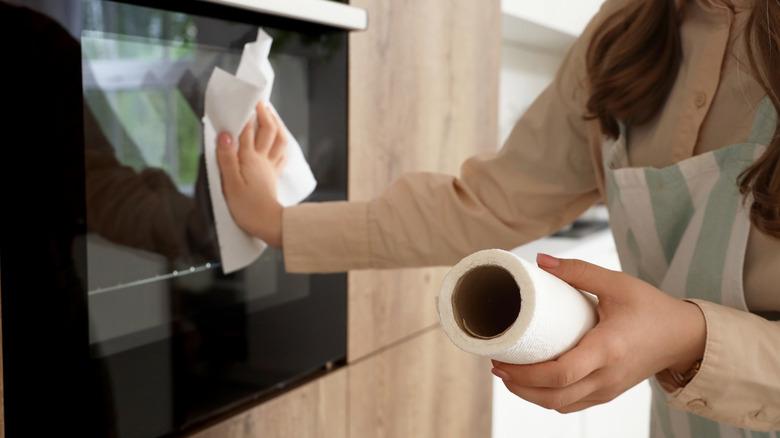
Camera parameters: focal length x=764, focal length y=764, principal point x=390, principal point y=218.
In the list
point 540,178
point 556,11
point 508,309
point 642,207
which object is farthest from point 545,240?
point 508,309

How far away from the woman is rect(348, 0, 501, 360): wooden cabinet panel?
0.14 m

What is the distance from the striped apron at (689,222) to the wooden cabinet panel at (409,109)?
0.31m

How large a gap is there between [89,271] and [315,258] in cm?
25

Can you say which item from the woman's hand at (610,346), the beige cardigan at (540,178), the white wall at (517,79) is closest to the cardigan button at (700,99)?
the beige cardigan at (540,178)

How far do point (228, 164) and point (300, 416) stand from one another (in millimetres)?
300

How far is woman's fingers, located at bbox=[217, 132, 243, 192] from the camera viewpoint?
75 centimetres

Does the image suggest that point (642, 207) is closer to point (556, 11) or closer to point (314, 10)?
point (314, 10)

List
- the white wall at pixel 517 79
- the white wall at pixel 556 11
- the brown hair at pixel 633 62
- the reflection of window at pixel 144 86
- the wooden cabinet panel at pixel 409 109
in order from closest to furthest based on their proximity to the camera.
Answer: the reflection of window at pixel 144 86, the brown hair at pixel 633 62, the wooden cabinet panel at pixel 409 109, the white wall at pixel 556 11, the white wall at pixel 517 79

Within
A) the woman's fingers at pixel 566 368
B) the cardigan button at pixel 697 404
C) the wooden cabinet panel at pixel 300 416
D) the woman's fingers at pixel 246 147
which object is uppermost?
the woman's fingers at pixel 246 147

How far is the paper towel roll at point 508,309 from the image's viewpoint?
0.40 metres

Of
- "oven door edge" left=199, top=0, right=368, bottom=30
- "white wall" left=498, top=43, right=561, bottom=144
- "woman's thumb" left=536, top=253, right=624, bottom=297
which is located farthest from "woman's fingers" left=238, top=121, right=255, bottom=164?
"white wall" left=498, top=43, right=561, bottom=144

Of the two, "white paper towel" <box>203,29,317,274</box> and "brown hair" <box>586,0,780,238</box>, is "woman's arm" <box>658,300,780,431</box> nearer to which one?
"brown hair" <box>586,0,780,238</box>

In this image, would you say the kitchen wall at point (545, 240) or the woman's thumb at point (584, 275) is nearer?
the woman's thumb at point (584, 275)

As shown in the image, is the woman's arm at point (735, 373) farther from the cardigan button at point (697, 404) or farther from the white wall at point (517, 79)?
the white wall at point (517, 79)
